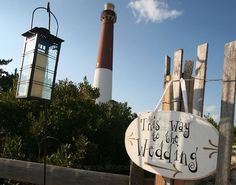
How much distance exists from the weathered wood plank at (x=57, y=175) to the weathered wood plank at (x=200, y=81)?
3.82 feet

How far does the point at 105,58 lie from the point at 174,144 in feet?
67.2

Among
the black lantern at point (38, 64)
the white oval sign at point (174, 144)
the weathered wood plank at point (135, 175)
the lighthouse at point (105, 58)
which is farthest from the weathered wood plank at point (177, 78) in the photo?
the lighthouse at point (105, 58)

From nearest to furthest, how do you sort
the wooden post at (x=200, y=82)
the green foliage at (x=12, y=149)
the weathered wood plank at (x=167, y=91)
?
the wooden post at (x=200, y=82) → the weathered wood plank at (x=167, y=91) → the green foliage at (x=12, y=149)

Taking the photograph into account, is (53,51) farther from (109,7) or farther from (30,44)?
(109,7)

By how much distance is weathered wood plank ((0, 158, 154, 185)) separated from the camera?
428 cm

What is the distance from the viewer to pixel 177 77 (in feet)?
12.8

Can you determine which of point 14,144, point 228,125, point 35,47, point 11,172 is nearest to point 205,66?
point 228,125

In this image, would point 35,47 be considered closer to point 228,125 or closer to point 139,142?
point 139,142

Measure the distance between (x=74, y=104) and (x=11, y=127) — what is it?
1393mm

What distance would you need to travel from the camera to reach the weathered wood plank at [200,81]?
360 centimetres

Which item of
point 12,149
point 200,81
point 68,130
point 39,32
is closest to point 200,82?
point 200,81

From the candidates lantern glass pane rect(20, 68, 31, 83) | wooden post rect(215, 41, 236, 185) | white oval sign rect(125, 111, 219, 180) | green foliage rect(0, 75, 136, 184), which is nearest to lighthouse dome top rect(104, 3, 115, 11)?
green foliage rect(0, 75, 136, 184)

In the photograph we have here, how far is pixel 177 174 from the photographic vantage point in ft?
11.6

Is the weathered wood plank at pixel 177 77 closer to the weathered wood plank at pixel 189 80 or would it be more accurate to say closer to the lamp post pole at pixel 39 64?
the weathered wood plank at pixel 189 80
